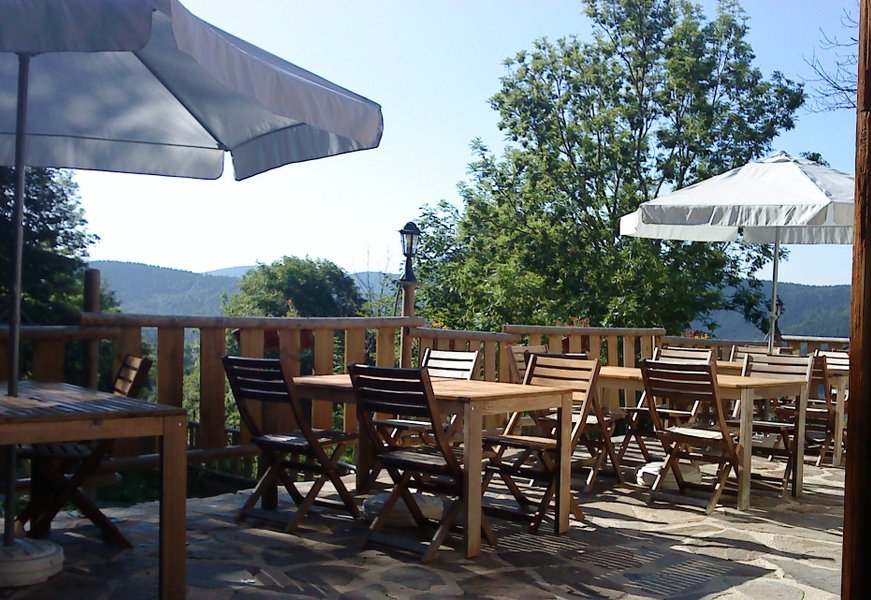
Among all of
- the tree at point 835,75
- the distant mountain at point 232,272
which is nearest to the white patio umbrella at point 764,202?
the tree at point 835,75

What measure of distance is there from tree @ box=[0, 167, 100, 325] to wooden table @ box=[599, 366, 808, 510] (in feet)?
49.9

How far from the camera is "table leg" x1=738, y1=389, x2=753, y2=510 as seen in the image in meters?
5.99

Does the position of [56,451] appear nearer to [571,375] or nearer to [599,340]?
[571,375]

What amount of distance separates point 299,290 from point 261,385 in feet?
122

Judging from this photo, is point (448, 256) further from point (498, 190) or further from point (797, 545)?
point (797, 545)

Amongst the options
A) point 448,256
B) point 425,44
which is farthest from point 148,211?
point 425,44

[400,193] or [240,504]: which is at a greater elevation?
[400,193]

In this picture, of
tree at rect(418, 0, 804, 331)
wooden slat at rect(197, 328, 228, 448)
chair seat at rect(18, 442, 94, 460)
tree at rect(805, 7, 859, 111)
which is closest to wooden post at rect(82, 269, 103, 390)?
wooden slat at rect(197, 328, 228, 448)

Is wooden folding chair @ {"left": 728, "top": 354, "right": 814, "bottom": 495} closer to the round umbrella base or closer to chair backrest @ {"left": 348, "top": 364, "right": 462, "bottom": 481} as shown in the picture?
chair backrest @ {"left": 348, "top": 364, "right": 462, "bottom": 481}

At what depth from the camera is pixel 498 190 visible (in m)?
24.2

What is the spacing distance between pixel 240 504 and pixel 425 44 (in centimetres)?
1917

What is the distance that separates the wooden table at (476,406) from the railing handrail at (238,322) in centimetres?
77

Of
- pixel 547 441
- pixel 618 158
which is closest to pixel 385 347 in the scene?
pixel 547 441

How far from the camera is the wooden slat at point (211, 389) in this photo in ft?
19.7
